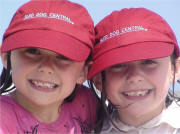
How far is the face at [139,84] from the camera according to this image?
1.67m

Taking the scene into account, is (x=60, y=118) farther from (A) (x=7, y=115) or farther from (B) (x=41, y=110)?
(A) (x=7, y=115)

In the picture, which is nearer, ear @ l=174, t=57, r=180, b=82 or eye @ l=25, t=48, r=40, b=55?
eye @ l=25, t=48, r=40, b=55

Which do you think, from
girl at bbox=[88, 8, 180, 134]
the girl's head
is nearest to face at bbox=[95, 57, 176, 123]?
girl at bbox=[88, 8, 180, 134]

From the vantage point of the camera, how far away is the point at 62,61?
1.58 metres

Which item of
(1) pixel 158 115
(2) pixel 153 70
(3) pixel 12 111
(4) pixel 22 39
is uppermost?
(4) pixel 22 39

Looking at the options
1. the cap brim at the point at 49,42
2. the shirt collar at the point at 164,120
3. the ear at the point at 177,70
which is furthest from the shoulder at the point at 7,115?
the ear at the point at 177,70

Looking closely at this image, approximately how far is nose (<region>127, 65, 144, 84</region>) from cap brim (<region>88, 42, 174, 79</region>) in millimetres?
136

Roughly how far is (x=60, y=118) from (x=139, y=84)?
0.47m

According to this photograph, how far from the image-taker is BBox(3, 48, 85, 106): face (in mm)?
1524

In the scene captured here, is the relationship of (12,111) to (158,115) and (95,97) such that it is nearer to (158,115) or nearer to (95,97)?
(95,97)

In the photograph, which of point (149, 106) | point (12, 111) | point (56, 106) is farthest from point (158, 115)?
point (12, 111)

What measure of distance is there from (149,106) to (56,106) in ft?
1.69

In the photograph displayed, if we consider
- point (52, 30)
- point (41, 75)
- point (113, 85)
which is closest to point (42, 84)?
point (41, 75)

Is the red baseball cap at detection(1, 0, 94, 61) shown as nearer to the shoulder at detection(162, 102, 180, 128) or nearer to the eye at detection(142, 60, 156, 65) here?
the eye at detection(142, 60, 156, 65)
